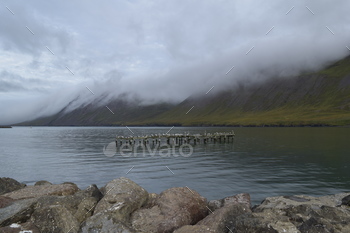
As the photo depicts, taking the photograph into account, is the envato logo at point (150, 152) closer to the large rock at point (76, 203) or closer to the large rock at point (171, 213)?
the large rock at point (171, 213)

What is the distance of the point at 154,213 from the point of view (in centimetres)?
1260

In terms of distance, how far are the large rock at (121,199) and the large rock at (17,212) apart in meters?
2.86

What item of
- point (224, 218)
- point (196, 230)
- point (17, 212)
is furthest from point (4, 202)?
point (224, 218)

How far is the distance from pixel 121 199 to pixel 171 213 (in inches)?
99.4

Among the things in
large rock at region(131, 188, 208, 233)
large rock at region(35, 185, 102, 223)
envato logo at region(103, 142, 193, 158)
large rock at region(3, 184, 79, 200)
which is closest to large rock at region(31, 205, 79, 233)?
large rock at region(35, 185, 102, 223)

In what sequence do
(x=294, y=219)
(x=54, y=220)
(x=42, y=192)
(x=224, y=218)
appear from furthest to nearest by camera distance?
(x=42, y=192) → (x=224, y=218) → (x=294, y=219) → (x=54, y=220)

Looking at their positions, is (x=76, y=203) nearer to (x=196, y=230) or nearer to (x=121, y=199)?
(x=121, y=199)

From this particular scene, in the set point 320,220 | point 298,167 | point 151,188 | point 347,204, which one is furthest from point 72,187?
point 298,167

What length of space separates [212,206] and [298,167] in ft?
67.1

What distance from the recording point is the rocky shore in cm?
1036

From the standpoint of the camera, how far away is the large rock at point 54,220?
1054 cm

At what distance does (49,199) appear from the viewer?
12938 millimetres

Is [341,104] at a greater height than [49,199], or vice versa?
[341,104]

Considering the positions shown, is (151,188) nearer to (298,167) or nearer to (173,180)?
(173,180)
